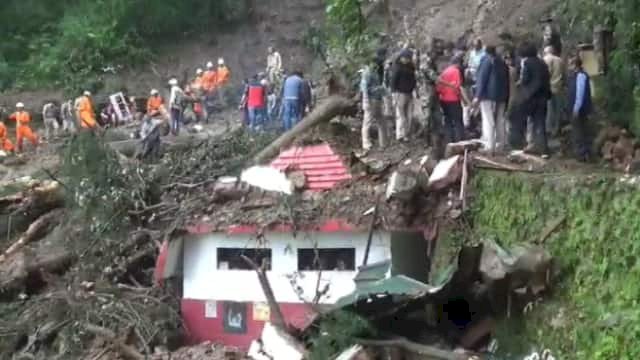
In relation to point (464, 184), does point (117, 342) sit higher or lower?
lower

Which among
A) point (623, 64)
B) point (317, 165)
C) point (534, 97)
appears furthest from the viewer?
point (317, 165)

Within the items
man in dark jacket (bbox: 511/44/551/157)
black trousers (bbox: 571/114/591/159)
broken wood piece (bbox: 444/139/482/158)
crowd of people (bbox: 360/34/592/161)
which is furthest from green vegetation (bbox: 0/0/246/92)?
black trousers (bbox: 571/114/591/159)

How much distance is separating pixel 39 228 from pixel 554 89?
438 inches

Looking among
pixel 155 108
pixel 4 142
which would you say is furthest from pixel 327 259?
pixel 4 142

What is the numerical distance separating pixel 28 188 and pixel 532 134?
1187 cm

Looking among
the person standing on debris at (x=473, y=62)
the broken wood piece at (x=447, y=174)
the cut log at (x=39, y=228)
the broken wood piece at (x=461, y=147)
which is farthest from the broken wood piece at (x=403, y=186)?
the cut log at (x=39, y=228)

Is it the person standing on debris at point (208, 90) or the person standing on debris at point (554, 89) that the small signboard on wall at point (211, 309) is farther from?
the person standing on debris at point (208, 90)

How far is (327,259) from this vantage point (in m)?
21.4

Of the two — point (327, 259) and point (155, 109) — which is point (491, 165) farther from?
point (155, 109)

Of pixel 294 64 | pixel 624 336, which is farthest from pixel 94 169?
pixel 294 64

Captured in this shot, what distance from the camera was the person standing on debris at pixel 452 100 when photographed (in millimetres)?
20719

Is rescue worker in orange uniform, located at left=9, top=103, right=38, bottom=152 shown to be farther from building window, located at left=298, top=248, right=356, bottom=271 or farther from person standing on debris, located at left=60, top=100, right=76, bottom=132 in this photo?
building window, located at left=298, top=248, right=356, bottom=271

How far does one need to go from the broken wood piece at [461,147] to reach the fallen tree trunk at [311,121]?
13.4 ft

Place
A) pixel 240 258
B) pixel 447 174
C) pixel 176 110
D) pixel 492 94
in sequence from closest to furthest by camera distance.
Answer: pixel 447 174, pixel 492 94, pixel 240 258, pixel 176 110
